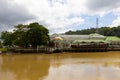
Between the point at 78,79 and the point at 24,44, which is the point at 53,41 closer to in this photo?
the point at 24,44

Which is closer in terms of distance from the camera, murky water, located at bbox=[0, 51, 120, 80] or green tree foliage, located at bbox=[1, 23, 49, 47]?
murky water, located at bbox=[0, 51, 120, 80]

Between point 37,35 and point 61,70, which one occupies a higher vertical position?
point 37,35

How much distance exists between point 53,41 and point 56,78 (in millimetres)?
45279

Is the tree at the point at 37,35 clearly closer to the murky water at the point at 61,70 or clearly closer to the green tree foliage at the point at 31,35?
the green tree foliage at the point at 31,35

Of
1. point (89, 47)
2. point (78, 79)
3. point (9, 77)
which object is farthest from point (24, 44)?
point (78, 79)

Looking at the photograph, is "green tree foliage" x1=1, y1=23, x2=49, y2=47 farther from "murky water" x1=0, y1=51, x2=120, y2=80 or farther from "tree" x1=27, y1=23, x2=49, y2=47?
"murky water" x1=0, y1=51, x2=120, y2=80

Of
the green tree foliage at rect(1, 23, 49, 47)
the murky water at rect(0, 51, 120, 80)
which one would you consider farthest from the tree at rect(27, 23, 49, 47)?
the murky water at rect(0, 51, 120, 80)

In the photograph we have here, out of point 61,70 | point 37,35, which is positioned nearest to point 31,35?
point 37,35

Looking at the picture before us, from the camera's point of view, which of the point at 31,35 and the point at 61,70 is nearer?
the point at 61,70

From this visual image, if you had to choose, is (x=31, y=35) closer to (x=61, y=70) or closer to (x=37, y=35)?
(x=37, y=35)

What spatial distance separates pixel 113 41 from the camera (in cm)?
6894

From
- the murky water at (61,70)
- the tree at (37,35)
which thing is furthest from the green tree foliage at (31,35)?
the murky water at (61,70)

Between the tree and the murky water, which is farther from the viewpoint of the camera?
the tree

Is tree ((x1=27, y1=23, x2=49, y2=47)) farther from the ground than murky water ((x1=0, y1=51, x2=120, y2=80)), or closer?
farther from the ground
